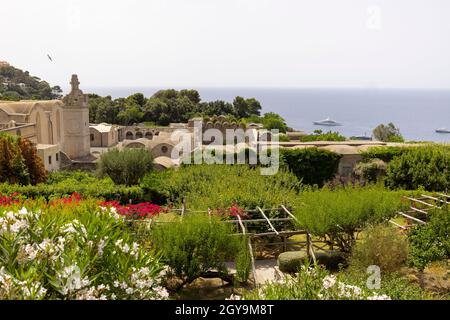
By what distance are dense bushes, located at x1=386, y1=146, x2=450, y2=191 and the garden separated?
0.16ft

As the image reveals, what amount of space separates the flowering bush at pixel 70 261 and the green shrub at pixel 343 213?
557 centimetres

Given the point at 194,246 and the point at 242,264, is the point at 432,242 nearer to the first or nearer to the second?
the point at 242,264

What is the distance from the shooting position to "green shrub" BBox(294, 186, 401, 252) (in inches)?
421

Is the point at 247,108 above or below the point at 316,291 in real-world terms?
above

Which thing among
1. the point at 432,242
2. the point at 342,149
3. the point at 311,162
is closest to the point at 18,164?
the point at 311,162

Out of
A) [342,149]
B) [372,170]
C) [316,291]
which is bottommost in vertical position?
[372,170]

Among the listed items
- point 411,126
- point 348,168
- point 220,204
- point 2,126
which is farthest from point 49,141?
point 411,126

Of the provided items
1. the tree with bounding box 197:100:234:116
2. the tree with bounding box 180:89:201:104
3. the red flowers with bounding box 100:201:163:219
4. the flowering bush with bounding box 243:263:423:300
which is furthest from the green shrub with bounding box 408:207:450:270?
the tree with bounding box 180:89:201:104

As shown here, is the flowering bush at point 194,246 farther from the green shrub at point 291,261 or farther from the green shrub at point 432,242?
the green shrub at point 432,242

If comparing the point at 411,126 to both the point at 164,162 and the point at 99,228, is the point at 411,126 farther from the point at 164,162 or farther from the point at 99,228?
the point at 99,228

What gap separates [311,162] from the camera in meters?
23.6

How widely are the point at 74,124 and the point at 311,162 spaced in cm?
2734

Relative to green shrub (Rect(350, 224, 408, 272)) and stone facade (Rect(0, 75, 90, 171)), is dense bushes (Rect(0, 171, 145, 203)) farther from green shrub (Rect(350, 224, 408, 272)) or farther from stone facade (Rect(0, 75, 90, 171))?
stone facade (Rect(0, 75, 90, 171))
